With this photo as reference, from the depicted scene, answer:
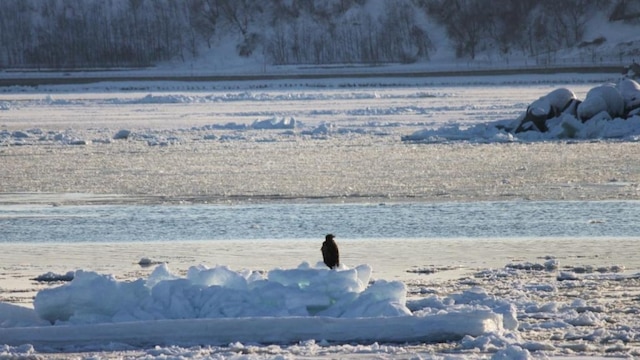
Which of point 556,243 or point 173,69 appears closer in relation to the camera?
point 556,243

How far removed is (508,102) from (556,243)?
2497cm

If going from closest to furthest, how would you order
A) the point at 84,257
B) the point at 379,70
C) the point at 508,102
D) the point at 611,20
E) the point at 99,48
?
the point at 84,257, the point at 508,102, the point at 379,70, the point at 611,20, the point at 99,48

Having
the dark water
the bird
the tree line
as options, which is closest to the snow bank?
the dark water

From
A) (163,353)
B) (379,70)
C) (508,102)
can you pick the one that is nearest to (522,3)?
(379,70)

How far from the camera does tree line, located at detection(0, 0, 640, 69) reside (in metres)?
77.8

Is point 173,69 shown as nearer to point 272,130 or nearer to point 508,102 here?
point 508,102

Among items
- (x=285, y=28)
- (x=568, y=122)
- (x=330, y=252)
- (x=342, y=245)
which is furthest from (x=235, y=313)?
(x=285, y=28)

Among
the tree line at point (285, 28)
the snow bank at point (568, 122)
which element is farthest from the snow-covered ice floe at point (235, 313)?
the tree line at point (285, 28)

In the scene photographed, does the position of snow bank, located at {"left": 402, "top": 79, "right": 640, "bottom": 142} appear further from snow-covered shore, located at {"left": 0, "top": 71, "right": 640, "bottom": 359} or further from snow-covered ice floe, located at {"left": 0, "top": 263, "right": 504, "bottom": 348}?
snow-covered ice floe, located at {"left": 0, "top": 263, "right": 504, "bottom": 348}

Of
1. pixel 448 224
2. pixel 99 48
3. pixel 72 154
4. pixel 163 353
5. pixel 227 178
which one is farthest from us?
pixel 99 48

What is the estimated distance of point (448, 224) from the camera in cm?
1143

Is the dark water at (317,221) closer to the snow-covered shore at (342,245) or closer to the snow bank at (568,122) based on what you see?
the snow-covered shore at (342,245)

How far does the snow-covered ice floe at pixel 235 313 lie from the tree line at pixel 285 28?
6809 cm

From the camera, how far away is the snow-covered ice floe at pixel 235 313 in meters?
6.79
